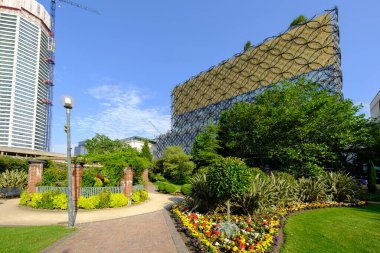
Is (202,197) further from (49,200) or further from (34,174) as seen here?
(34,174)

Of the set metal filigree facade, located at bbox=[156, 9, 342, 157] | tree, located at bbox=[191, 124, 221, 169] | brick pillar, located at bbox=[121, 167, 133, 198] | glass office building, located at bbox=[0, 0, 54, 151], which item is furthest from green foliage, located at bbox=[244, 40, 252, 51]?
glass office building, located at bbox=[0, 0, 54, 151]

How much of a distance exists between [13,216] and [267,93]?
76.7 ft

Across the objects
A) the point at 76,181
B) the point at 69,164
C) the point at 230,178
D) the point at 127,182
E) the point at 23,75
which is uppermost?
the point at 23,75

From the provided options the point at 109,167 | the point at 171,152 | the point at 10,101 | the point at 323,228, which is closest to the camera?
the point at 323,228

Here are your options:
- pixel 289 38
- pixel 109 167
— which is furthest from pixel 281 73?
pixel 109 167

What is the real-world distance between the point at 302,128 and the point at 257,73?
36.9 metres

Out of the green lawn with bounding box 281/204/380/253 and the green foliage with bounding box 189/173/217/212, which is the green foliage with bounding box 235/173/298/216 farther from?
the green foliage with bounding box 189/173/217/212

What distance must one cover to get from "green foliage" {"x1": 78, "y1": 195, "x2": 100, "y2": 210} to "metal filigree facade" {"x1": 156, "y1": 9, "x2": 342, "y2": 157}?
29.3m

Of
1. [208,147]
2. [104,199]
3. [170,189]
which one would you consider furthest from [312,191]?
[208,147]

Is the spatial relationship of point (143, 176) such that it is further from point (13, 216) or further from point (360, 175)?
point (360, 175)

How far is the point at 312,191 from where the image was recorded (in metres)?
14.6

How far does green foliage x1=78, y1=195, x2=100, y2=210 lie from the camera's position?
45.8 ft

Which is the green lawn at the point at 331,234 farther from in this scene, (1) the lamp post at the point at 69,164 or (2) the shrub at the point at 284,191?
(1) the lamp post at the point at 69,164

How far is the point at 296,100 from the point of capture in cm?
2306
